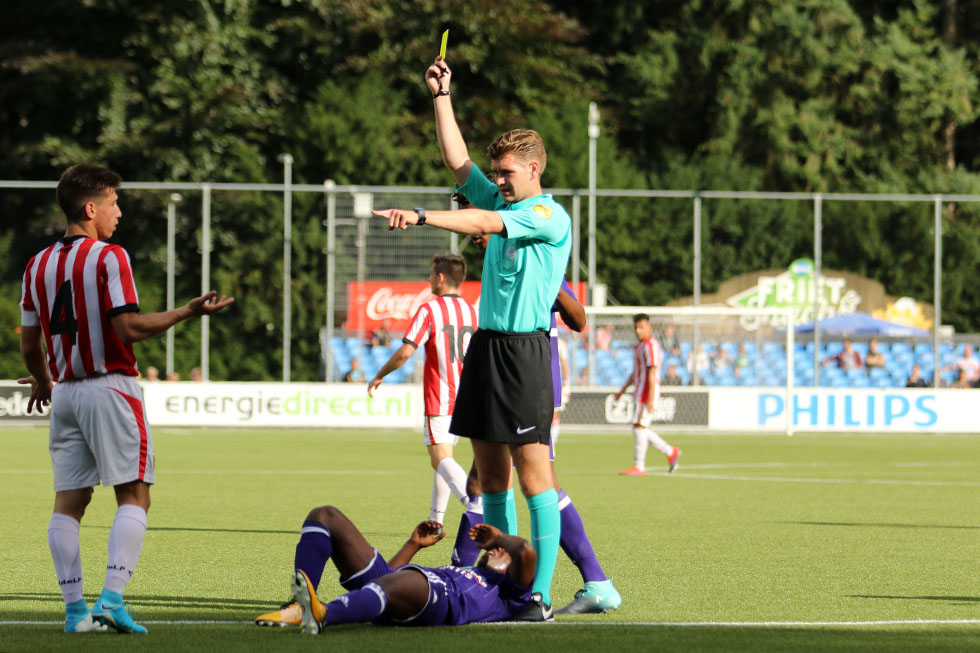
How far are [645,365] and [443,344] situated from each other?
7722 millimetres

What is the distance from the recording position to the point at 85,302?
19.7ft

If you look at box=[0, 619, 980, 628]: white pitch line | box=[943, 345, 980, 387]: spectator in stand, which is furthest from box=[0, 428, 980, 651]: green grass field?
box=[943, 345, 980, 387]: spectator in stand

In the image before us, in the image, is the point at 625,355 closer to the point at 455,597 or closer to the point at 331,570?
the point at 331,570

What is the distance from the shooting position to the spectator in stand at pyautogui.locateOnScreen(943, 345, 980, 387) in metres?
28.7

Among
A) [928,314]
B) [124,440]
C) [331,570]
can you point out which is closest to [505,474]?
[124,440]

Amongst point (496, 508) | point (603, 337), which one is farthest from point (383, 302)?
point (496, 508)

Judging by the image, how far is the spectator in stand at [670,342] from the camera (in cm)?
2700

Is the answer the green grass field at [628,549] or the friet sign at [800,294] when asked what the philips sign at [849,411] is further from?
the green grass field at [628,549]

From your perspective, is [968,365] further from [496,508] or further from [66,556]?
[66,556]

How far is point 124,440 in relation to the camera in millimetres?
5980

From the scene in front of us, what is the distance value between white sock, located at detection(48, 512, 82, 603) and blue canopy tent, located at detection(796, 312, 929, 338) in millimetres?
24943

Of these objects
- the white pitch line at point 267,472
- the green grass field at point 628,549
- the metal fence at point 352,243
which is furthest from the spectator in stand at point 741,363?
the white pitch line at point 267,472

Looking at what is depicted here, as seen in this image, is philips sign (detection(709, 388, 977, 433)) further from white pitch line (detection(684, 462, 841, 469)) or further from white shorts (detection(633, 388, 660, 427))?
white shorts (detection(633, 388, 660, 427))

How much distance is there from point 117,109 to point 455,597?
103ft
